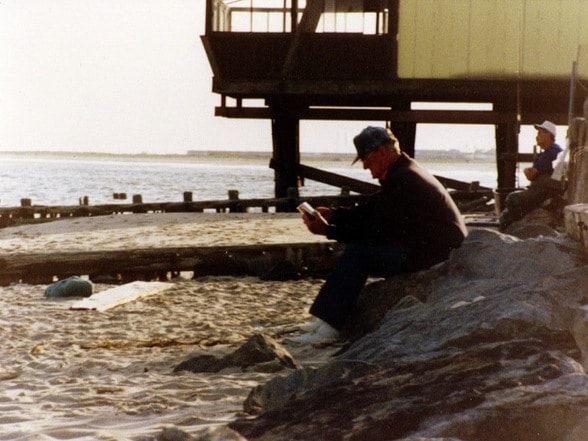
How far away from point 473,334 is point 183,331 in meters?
3.61

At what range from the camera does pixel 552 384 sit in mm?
4094

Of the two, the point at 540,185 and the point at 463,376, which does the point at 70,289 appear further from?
the point at 463,376

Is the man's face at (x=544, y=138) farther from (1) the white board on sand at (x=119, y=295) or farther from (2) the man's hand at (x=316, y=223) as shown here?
(2) the man's hand at (x=316, y=223)

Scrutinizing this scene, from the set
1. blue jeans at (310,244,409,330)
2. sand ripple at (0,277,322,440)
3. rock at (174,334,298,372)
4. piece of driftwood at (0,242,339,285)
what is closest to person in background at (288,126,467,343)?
blue jeans at (310,244,409,330)

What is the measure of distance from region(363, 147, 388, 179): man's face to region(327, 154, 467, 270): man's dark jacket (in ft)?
0.19

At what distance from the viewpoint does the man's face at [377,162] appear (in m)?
6.93

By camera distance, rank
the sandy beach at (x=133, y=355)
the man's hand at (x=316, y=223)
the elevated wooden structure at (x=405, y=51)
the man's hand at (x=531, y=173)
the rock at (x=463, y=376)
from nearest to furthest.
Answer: the rock at (x=463, y=376) → the sandy beach at (x=133, y=355) → the man's hand at (x=316, y=223) → the man's hand at (x=531, y=173) → the elevated wooden structure at (x=405, y=51)

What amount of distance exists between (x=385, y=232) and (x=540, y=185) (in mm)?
5631

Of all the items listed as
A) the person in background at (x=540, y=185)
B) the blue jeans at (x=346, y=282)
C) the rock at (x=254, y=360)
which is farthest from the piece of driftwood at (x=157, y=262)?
the rock at (x=254, y=360)

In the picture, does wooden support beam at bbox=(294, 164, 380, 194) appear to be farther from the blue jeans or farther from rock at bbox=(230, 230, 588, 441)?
rock at bbox=(230, 230, 588, 441)

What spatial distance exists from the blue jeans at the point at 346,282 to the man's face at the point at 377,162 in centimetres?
55

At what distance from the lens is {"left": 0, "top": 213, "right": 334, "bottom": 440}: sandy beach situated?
5188 mm

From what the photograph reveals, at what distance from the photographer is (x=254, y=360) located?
6359 millimetres

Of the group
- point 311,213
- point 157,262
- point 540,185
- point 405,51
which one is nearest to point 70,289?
point 157,262
